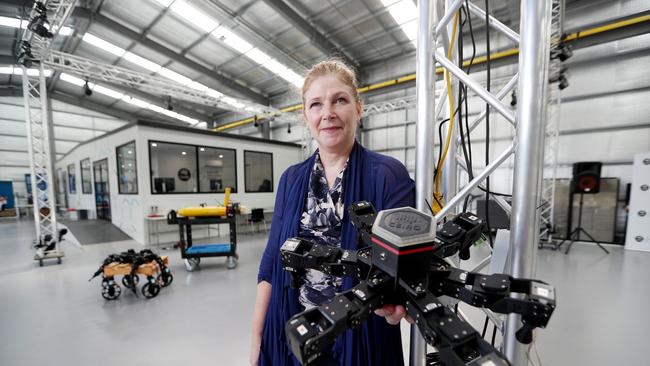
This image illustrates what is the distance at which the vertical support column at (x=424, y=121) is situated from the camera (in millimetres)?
991

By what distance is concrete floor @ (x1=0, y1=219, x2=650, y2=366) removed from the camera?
90.1 inches

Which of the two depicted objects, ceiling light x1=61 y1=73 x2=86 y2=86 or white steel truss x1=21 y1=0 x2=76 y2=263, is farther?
ceiling light x1=61 y1=73 x2=86 y2=86

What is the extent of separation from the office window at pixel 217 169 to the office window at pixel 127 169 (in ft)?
5.35

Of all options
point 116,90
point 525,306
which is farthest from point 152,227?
point 116,90

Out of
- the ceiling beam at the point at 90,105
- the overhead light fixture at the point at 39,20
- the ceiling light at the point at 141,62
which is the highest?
the ceiling light at the point at 141,62

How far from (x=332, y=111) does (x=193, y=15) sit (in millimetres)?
8828

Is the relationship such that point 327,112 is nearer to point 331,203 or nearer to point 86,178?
point 331,203

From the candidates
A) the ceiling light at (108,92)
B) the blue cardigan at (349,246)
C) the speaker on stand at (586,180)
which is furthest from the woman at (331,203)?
the ceiling light at (108,92)

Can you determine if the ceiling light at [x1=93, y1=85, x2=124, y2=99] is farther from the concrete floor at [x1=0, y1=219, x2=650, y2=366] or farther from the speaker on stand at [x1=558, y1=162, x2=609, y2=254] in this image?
the speaker on stand at [x1=558, y1=162, x2=609, y2=254]

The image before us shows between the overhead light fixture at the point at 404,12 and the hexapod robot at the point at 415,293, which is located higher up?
the overhead light fixture at the point at 404,12

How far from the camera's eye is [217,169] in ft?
26.3

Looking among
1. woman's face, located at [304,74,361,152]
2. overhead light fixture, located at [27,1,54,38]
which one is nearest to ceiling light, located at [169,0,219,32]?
overhead light fixture, located at [27,1,54,38]

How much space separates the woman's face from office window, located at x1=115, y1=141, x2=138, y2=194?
24.1 ft

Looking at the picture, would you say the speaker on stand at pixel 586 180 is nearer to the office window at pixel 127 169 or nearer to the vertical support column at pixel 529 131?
the vertical support column at pixel 529 131
